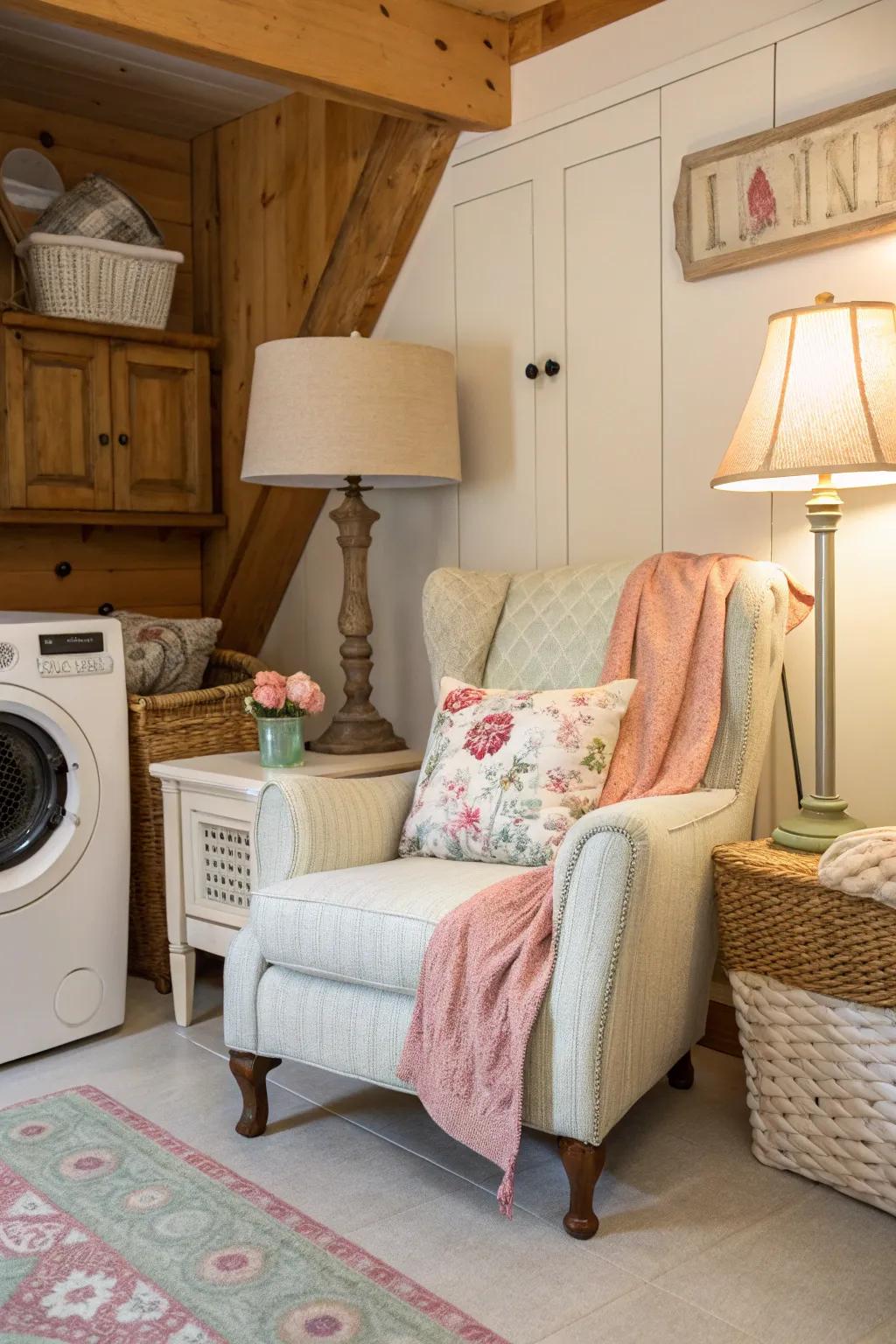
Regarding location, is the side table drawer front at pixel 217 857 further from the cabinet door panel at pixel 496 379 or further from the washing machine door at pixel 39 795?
the cabinet door panel at pixel 496 379

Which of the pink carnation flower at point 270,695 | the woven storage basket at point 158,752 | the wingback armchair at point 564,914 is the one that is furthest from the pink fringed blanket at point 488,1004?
the woven storage basket at point 158,752

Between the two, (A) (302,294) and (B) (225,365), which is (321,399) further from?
(B) (225,365)

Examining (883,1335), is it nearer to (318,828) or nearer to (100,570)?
(318,828)

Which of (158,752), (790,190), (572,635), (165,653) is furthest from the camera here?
(165,653)

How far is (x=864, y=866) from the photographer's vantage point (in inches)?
71.4

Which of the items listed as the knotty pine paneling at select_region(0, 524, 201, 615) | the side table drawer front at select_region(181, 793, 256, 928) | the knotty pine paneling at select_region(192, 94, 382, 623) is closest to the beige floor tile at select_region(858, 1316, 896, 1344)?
the side table drawer front at select_region(181, 793, 256, 928)

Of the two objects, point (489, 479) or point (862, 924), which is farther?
point (489, 479)

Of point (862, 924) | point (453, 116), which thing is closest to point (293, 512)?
point (453, 116)

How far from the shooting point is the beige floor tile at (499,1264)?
1.67 m

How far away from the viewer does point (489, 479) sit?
309cm

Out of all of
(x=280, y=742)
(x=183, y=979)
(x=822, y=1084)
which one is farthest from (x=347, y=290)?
(x=822, y=1084)

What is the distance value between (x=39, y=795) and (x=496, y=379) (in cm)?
140

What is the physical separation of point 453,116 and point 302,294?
682 mm

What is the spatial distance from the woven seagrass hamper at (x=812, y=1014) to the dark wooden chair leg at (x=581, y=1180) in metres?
0.35
